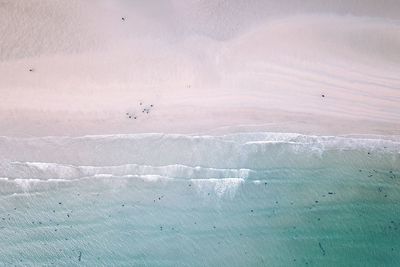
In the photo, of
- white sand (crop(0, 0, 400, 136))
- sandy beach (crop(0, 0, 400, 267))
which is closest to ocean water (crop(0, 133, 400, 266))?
sandy beach (crop(0, 0, 400, 267))

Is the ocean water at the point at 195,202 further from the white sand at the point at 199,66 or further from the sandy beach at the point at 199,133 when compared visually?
the white sand at the point at 199,66

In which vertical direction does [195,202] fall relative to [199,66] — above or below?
below

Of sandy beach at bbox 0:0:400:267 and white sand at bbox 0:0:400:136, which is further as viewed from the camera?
white sand at bbox 0:0:400:136

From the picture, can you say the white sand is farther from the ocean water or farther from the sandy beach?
the ocean water

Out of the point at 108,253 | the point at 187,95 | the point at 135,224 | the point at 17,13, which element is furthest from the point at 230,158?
the point at 17,13

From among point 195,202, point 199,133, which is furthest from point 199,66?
point 195,202

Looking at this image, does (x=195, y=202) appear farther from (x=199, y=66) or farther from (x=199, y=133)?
(x=199, y=66)

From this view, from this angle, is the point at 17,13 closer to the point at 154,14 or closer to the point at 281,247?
the point at 154,14
